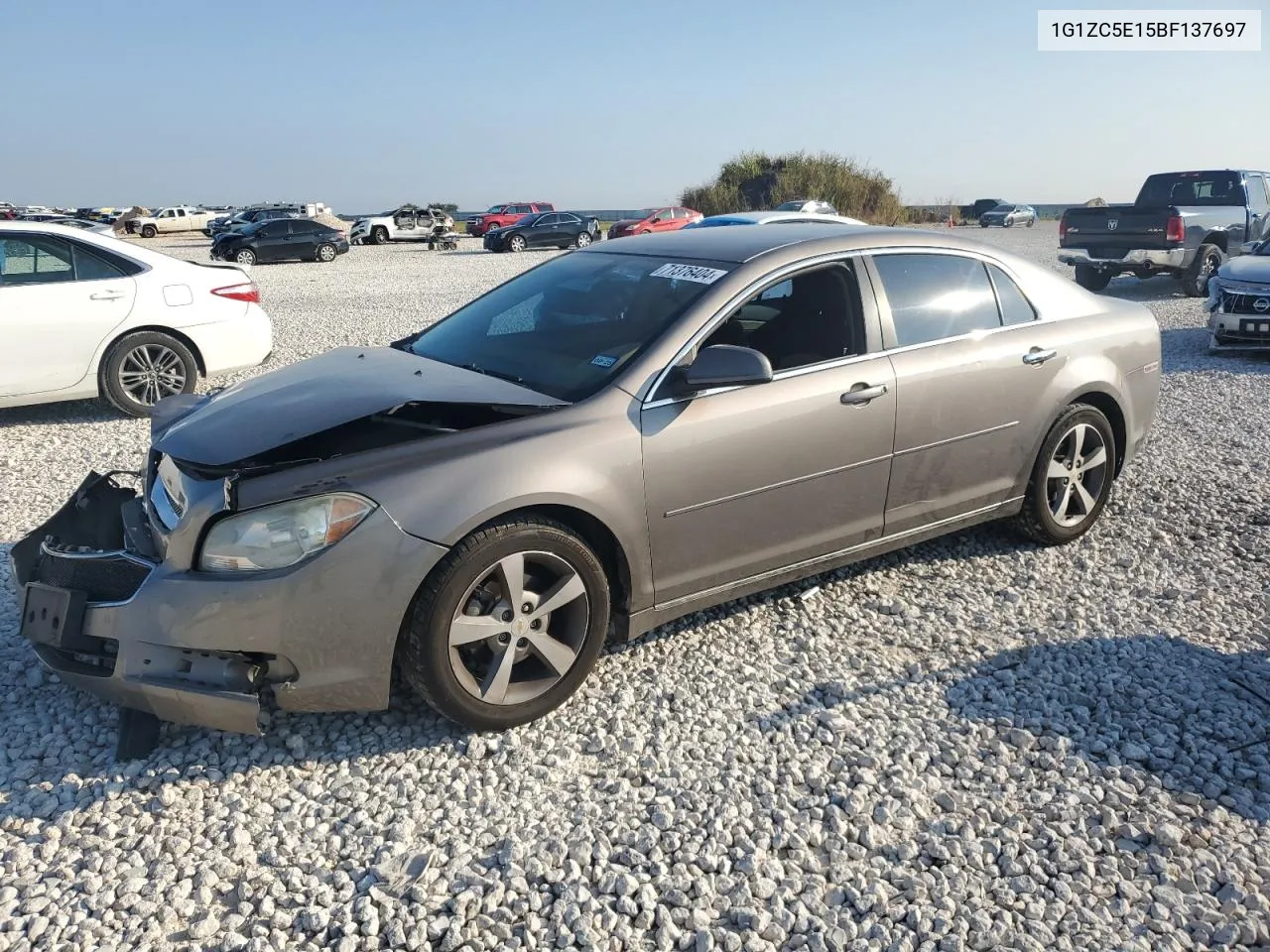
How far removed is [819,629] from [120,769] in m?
2.66

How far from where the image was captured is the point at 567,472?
324 cm

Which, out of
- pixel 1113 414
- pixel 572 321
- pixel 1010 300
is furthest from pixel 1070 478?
pixel 572 321

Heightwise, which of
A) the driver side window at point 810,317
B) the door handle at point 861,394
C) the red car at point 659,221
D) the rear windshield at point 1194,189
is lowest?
the door handle at point 861,394

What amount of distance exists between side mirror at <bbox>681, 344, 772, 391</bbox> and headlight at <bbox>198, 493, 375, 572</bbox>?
124 cm

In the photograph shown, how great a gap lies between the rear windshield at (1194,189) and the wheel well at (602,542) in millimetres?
16307

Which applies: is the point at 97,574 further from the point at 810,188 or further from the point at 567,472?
the point at 810,188

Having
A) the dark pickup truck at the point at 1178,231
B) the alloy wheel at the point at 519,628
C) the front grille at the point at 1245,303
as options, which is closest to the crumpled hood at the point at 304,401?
the alloy wheel at the point at 519,628

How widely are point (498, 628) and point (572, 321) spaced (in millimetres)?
1447

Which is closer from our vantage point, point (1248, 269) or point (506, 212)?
point (1248, 269)

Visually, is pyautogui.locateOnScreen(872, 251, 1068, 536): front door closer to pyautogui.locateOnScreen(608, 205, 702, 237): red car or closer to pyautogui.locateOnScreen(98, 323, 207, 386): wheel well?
pyautogui.locateOnScreen(98, 323, 207, 386): wheel well

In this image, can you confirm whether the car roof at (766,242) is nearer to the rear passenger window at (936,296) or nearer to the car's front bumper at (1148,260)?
the rear passenger window at (936,296)

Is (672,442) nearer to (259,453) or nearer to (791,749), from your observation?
(791,749)

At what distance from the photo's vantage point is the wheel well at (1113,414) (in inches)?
191

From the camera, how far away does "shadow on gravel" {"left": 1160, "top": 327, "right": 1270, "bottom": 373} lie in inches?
391
